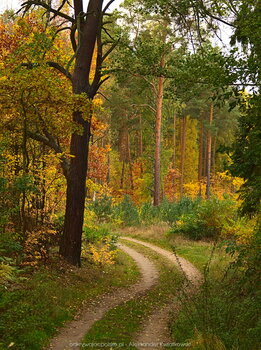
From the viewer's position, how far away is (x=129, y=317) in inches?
350

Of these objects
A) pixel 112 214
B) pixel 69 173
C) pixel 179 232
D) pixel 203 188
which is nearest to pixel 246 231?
pixel 69 173

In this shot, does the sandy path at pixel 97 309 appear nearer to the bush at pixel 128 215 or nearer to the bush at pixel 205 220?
the bush at pixel 205 220

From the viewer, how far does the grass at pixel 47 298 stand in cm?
666

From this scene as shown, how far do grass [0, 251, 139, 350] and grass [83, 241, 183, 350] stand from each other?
0.78 m

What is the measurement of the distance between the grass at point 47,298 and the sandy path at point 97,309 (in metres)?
0.19

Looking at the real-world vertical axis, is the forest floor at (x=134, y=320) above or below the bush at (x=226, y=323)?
below

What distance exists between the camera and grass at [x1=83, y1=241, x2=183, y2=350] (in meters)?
7.32

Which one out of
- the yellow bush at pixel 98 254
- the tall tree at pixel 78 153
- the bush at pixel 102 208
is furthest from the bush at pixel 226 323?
the bush at pixel 102 208

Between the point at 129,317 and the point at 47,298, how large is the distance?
184 centimetres

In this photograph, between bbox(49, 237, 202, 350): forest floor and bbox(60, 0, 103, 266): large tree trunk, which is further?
bbox(60, 0, 103, 266): large tree trunk

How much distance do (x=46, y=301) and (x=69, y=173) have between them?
4.67 m

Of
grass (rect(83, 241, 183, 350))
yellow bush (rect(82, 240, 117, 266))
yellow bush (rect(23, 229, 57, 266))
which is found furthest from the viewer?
yellow bush (rect(82, 240, 117, 266))

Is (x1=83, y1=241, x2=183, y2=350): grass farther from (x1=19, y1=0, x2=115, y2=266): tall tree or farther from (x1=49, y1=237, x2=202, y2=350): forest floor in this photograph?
(x1=19, y1=0, x2=115, y2=266): tall tree

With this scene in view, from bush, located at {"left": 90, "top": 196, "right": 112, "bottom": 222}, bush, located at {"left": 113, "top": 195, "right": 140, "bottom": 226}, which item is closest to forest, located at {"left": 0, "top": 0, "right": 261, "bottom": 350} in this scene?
bush, located at {"left": 90, "top": 196, "right": 112, "bottom": 222}
